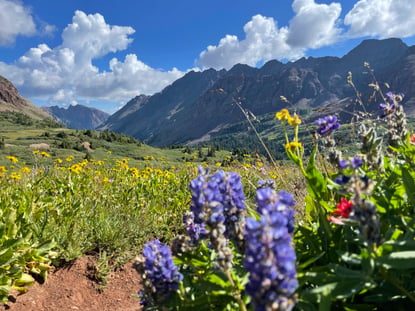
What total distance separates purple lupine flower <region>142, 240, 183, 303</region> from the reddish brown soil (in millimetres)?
2503

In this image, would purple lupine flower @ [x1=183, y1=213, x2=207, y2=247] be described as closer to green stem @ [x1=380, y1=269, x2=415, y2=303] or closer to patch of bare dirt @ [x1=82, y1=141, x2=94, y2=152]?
green stem @ [x1=380, y1=269, x2=415, y2=303]

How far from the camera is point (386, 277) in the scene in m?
1.81

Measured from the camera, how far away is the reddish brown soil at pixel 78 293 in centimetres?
428

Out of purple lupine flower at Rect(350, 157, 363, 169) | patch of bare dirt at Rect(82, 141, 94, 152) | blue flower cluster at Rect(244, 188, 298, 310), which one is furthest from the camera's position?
patch of bare dirt at Rect(82, 141, 94, 152)

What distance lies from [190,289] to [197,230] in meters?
0.41

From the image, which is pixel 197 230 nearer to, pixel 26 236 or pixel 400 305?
pixel 400 305

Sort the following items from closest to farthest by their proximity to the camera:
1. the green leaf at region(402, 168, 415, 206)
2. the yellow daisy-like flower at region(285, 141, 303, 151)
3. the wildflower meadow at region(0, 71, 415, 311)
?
the wildflower meadow at region(0, 71, 415, 311)
the green leaf at region(402, 168, 415, 206)
the yellow daisy-like flower at region(285, 141, 303, 151)

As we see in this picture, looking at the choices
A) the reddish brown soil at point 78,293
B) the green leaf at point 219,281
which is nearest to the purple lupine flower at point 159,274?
the green leaf at point 219,281

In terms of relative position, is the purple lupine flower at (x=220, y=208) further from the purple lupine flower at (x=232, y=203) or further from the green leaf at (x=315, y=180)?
the green leaf at (x=315, y=180)

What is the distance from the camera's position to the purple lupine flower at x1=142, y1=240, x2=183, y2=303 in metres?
1.86

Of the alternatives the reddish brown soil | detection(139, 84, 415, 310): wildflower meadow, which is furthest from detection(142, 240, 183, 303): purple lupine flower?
the reddish brown soil

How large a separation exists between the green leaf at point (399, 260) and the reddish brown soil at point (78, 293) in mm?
3253

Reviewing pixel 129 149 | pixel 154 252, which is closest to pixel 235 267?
pixel 154 252

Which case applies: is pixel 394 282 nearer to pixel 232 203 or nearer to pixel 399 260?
pixel 399 260
